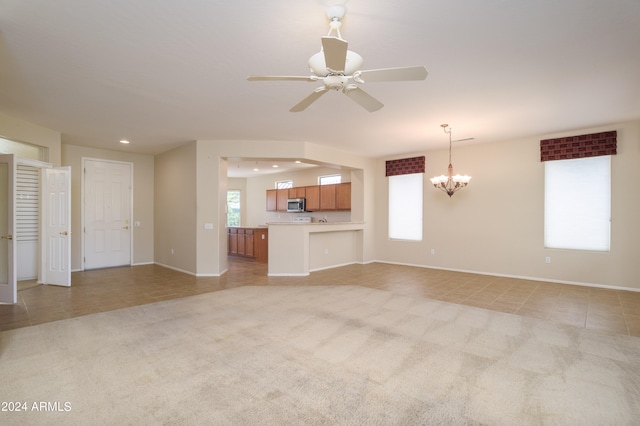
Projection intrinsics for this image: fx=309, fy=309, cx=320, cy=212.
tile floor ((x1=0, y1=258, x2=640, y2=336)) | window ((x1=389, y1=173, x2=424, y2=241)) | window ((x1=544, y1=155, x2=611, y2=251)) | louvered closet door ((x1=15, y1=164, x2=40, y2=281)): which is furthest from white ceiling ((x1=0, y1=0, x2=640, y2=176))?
tile floor ((x1=0, y1=258, x2=640, y2=336))

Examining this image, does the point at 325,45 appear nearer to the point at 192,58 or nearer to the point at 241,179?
the point at 192,58

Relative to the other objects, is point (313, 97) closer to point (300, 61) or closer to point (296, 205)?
→ point (300, 61)

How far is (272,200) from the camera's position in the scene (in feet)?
33.7

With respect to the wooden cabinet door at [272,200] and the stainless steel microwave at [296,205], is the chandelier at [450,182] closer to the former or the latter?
the stainless steel microwave at [296,205]

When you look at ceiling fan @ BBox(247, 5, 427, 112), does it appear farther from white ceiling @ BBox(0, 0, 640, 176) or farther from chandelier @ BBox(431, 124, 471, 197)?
chandelier @ BBox(431, 124, 471, 197)

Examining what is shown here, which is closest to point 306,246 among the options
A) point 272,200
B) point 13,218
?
point 272,200

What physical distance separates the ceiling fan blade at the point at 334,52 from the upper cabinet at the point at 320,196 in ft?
19.6

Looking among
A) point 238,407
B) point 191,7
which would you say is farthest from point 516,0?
point 238,407

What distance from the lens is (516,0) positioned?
2.14m

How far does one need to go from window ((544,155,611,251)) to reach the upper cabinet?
4.34m

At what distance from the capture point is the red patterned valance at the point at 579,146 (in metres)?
5.14

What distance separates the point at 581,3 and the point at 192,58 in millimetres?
3138

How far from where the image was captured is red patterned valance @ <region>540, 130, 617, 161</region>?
16.9 feet

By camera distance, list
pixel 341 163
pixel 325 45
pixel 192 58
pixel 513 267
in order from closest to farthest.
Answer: pixel 325 45 < pixel 192 58 < pixel 513 267 < pixel 341 163
